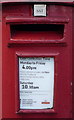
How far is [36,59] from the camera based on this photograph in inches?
86.5

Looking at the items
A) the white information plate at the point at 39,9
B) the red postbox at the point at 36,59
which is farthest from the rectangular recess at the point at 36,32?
the white information plate at the point at 39,9

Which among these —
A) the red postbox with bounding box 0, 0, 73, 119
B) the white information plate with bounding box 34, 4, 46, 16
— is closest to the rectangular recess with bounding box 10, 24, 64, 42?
the red postbox with bounding box 0, 0, 73, 119

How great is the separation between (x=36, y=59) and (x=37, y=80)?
0.65 ft

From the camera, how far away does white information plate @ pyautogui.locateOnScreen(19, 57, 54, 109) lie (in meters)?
2.21

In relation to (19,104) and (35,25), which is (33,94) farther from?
(35,25)

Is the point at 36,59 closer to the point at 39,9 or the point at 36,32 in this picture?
the point at 36,32

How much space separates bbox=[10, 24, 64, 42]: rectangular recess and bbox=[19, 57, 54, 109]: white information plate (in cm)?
18

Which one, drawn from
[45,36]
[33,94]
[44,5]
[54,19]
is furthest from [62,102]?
[44,5]

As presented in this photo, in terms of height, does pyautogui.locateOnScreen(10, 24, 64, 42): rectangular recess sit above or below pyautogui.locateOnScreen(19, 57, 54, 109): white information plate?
above

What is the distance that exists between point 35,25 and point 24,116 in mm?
872

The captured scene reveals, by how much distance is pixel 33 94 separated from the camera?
2.24 meters

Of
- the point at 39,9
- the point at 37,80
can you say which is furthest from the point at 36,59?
the point at 39,9

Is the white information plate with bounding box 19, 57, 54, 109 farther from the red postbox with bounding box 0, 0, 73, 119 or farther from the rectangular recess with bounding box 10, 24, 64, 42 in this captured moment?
the rectangular recess with bounding box 10, 24, 64, 42

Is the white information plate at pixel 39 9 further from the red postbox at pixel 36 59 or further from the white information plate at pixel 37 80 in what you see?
the white information plate at pixel 37 80
